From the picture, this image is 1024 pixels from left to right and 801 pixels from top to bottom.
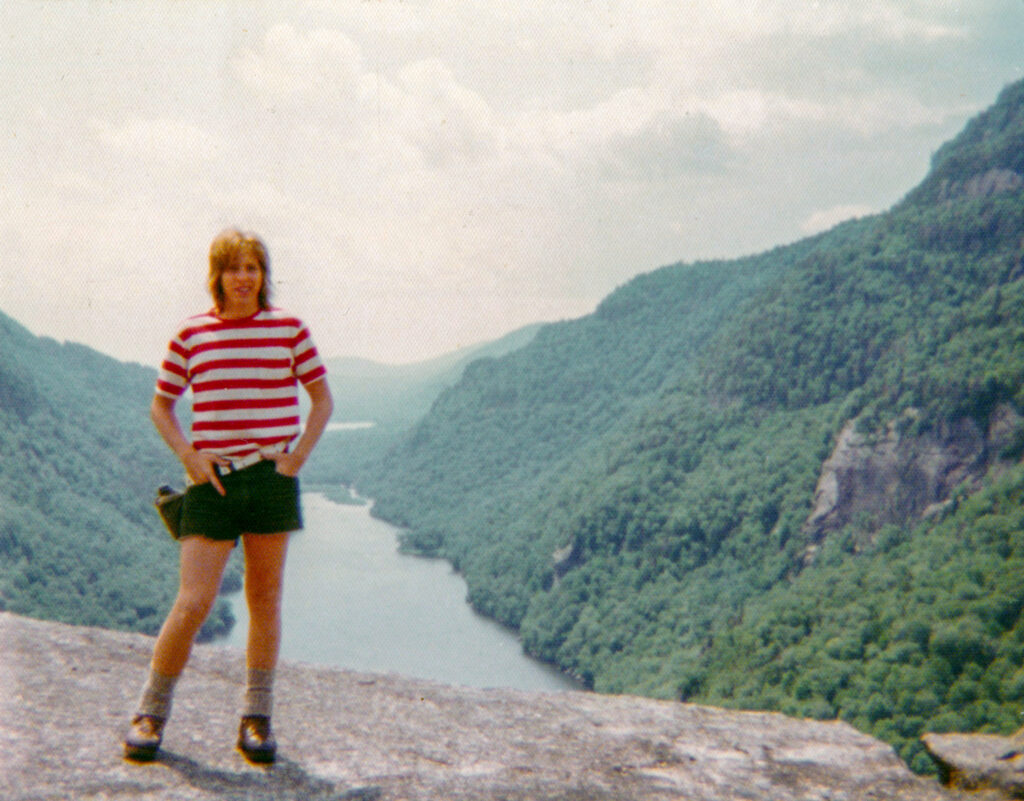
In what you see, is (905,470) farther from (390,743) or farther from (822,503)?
(390,743)

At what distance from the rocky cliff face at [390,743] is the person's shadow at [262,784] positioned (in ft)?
0.03

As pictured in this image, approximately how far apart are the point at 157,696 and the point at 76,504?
12000 cm

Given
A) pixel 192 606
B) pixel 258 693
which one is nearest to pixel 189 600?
pixel 192 606

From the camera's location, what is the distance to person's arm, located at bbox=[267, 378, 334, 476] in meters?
4.48

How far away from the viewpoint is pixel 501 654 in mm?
97750

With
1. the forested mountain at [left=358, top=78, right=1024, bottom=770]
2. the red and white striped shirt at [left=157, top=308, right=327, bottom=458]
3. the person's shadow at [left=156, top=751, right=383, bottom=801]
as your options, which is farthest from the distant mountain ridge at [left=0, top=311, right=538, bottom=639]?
the red and white striped shirt at [left=157, top=308, right=327, bottom=458]

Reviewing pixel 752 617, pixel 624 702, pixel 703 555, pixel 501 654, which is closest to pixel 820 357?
pixel 703 555

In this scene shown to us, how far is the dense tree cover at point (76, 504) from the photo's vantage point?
289ft

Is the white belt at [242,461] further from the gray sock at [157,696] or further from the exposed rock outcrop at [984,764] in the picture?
the exposed rock outcrop at [984,764]

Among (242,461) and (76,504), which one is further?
(76,504)

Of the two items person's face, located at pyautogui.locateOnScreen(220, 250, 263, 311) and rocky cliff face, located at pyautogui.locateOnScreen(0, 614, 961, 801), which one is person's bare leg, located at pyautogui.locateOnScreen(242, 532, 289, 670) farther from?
person's face, located at pyautogui.locateOnScreen(220, 250, 263, 311)

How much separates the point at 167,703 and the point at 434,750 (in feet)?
5.17

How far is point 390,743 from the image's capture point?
5.07 m

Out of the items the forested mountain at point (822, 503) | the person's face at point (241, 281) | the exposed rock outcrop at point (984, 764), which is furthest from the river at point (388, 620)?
the person's face at point (241, 281)
